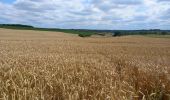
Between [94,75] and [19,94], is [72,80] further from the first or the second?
[19,94]

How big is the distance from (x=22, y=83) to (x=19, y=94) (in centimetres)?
107

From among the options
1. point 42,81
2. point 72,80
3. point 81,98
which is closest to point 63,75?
point 72,80

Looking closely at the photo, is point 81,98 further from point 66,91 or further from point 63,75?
point 63,75

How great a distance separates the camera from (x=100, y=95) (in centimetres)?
621

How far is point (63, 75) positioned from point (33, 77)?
999 mm

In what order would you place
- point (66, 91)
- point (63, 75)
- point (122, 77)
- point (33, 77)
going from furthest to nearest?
1. point (122, 77)
2. point (63, 75)
3. point (33, 77)
4. point (66, 91)

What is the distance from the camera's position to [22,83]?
723 cm

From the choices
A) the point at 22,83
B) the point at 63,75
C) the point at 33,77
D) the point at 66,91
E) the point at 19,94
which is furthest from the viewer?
the point at 63,75

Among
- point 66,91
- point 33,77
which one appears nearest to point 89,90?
point 66,91

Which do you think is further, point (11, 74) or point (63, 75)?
point (63, 75)

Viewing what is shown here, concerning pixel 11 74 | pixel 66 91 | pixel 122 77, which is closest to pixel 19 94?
pixel 66 91

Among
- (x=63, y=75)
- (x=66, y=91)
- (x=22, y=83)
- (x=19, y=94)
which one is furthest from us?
(x=63, y=75)

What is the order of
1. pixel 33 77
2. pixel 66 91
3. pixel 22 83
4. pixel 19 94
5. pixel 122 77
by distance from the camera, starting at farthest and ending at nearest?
1. pixel 122 77
2. pixel 33 77
3. pixel 22 83
4. pixel 66 91
5. pixel 19 94

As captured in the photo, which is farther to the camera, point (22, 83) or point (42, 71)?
point (42, 71)
